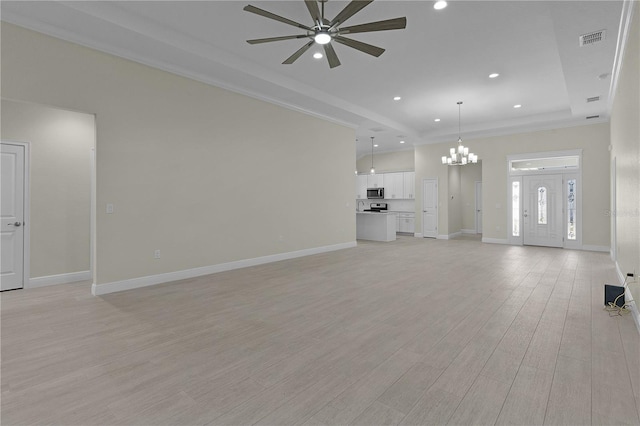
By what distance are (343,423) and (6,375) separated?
2.34 meters

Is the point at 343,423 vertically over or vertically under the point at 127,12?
A: under

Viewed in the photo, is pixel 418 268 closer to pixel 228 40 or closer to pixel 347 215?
pixel 347 215

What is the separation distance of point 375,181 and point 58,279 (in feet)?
33.9

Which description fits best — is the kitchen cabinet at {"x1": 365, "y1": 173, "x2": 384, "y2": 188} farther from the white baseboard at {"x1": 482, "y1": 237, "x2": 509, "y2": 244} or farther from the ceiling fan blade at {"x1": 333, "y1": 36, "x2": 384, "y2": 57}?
the ceiling fan blade at {"x1": 333, "y1": 36, "x2": 384, "y2": 57}

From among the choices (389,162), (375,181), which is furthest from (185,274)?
(389,162)

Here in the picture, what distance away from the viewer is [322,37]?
11.6 feet

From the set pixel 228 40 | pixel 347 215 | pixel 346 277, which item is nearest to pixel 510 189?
pixel 347 215

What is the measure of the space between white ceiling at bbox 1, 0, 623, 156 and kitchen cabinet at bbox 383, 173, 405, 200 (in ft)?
15.1

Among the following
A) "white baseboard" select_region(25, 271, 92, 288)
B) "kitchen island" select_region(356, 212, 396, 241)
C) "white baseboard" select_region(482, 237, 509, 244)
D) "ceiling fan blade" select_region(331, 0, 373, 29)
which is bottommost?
"white baseboard" select_region(25, 271, 92, 288)

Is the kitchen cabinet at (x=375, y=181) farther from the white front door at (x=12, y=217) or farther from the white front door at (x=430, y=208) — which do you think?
the white front door at (x=12, y=217)

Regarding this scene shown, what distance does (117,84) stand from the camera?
4.43m

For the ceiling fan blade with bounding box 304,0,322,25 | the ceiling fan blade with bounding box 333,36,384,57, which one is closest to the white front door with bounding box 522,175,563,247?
the ceiling fan blade with bounding box 333,36,384,57

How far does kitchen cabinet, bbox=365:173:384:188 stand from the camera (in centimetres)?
1281

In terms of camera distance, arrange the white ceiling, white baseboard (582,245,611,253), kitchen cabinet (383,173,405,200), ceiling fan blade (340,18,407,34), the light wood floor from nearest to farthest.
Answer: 1. the light wood floor
2. ceiling fan blade (340,18,407,34)
3. the white ceiling
4. white baseboard (582,245,611,253)
5. kitchen cabinet (383,173,405,200)
